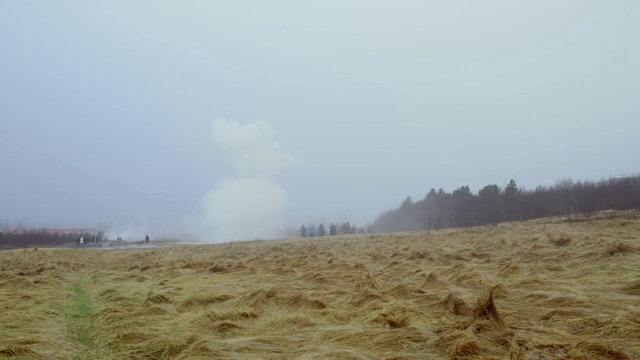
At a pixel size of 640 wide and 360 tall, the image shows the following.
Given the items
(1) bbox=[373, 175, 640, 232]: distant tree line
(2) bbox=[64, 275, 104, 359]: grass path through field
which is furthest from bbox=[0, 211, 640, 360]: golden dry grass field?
(1) bbox=[373, 175, 640, 232]: distant tree line

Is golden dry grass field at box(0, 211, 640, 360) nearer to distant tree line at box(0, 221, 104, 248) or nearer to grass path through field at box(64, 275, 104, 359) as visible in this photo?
grass path through field at box(64, 275, 104, 359)

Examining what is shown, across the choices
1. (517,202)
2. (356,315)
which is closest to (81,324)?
(356,315)

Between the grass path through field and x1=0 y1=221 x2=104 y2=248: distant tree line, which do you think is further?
x1=0 y1=221 x2=104 y2=248: distant tree line

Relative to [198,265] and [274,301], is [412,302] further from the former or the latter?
[198,265]

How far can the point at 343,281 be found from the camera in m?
9.44

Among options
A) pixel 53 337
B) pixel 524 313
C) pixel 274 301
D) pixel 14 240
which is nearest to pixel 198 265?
pixel 274 301

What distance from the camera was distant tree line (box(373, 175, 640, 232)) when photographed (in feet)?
171

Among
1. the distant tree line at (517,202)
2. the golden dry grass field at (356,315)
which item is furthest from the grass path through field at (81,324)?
the distant tree line at (517,202)

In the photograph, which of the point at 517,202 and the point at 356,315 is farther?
the point at 517,202

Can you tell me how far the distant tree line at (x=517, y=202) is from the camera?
52.2 m

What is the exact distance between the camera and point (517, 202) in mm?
59406

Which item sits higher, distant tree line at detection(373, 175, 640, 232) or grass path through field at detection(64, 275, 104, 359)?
distant tree line at detection(373, 175, 640, 232)

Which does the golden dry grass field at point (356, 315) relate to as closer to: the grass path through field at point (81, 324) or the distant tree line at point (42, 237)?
the grass path through field at point (81, 324)

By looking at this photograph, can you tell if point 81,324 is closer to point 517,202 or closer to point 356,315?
point 356,315
